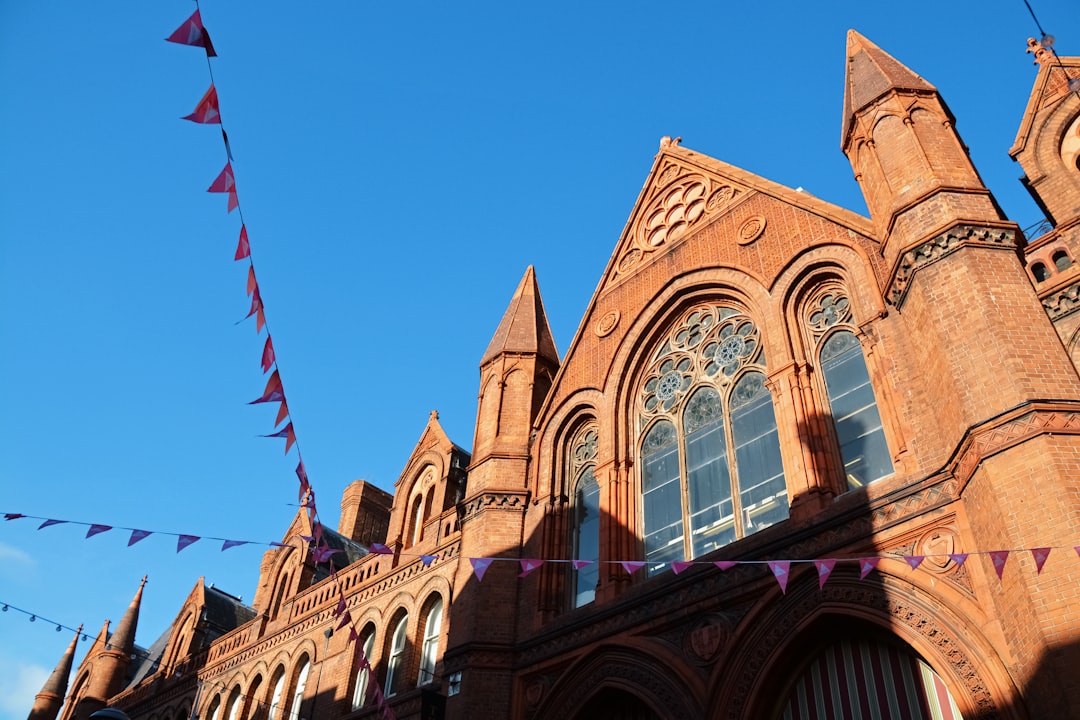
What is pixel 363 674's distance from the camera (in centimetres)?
1847

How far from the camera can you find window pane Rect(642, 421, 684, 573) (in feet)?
45.7

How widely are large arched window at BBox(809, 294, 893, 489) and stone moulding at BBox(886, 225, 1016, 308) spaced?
1540mm

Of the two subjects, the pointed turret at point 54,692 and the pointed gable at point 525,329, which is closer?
the pointed gable at point 525,329

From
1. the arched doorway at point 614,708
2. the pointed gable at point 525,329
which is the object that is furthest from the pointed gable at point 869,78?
the arched doorway at point 614,708

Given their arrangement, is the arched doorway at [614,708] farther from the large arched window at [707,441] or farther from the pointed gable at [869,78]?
the pointed gable at [869,78]

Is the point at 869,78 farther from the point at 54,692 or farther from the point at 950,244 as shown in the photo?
the point at 54,692

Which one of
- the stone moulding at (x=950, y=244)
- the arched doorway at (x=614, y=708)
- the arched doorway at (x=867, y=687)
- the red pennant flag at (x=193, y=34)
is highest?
the stone moulding at (x=950, y=244)

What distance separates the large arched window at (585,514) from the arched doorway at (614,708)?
1.81 m

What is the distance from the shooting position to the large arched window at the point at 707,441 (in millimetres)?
13188

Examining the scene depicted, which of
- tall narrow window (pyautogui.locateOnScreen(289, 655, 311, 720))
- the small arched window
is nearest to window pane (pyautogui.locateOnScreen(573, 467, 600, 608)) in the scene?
the small arched window

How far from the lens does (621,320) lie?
17359 millimetres

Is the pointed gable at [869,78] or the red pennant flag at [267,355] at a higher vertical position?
the pointed gable at [869,78]

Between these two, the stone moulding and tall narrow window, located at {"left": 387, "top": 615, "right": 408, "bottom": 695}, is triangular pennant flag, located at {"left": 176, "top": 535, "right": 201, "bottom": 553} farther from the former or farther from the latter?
the stone moulding

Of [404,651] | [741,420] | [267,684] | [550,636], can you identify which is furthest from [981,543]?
[267,684]
